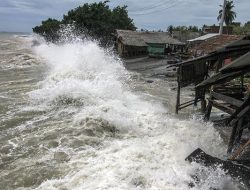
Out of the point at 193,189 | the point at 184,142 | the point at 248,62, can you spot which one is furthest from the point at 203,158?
the point at 248,62

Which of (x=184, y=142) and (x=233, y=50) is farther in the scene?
(x=184, y=142)

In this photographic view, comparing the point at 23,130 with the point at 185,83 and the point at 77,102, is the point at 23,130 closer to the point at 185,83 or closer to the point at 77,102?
the point at 77,102

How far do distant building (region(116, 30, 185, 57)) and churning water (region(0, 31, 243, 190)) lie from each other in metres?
21.8

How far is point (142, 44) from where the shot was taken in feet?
135

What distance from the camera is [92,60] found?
29.8m

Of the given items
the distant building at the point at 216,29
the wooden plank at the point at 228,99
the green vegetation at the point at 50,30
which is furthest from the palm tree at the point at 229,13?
the wooden plank at the point at 228,99

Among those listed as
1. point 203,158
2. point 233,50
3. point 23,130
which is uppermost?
point 233,50

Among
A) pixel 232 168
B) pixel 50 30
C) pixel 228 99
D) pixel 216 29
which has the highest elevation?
pixel 216 29

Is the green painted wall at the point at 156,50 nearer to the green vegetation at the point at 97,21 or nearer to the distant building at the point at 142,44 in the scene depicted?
the distant building at the point at 142,44

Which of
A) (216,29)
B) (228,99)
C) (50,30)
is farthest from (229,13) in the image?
(228,99)

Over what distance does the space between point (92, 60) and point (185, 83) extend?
676 inches

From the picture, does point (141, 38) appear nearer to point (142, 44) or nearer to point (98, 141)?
point (142, 44)

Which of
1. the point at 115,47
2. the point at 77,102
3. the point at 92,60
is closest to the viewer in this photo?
the point at 77,102

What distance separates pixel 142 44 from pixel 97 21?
9.44 m
